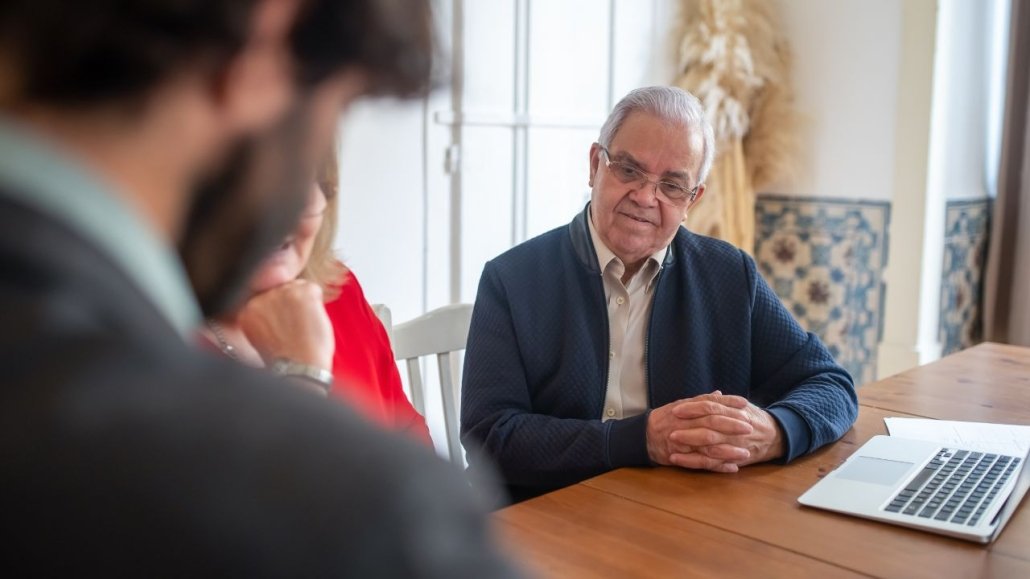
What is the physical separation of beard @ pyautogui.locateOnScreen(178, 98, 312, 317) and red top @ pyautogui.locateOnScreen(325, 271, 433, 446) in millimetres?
1020

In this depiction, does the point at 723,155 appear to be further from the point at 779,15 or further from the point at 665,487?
the point at 665,487

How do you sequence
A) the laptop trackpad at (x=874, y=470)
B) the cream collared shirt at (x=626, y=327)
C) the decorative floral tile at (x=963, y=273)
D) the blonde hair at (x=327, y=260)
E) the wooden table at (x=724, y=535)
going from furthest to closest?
the decorative floral tile at (x=963, y=273)
the cream collared shirt at (x=626, y=327)
the blonde hair at (x=327, y=260)
the laptop trackpad at (x=874, y=470)
the wooden table at (x=724, y=535)

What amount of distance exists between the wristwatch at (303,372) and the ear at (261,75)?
773 mm

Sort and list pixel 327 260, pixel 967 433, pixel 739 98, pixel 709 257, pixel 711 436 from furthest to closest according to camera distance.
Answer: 1. pixel 739 98
2. pixel 709 257
3. pixel 967 433
4. pixel 327 260
5. pixel 711 436

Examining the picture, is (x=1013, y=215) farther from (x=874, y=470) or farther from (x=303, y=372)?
(x=303, y=372)

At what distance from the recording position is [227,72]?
34 cm

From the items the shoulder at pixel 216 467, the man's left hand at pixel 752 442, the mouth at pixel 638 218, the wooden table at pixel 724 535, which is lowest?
the wooden table at pixel 724 535

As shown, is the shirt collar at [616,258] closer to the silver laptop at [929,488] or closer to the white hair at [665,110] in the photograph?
the white hair at [665,110]

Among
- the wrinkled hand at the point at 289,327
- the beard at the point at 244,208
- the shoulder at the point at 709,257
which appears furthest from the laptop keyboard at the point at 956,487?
the beard at the point at 244,208

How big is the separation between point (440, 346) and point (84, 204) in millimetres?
1594

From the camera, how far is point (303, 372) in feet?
3.76

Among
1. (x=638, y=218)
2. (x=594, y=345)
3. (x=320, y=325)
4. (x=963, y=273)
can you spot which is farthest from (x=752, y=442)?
(x=963, y=273)

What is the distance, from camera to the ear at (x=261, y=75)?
1.13 feet

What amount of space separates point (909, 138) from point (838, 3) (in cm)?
56
